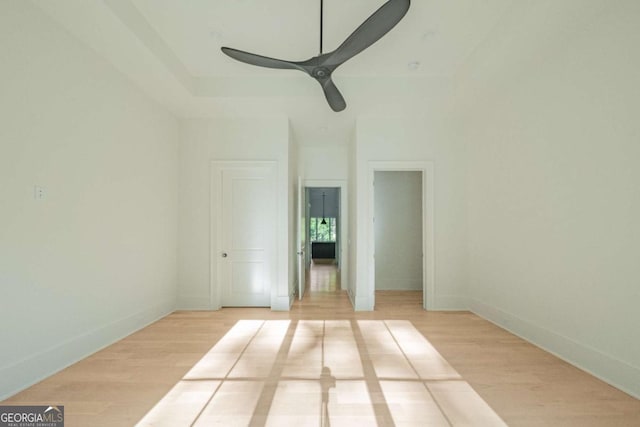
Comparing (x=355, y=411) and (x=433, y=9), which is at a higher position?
(x=433, y=9)

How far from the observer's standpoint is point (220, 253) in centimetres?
433

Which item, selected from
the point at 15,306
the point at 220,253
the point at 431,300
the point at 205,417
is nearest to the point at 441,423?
the point at 205,417

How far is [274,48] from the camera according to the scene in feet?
10.4

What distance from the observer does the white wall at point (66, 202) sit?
208 centimetres

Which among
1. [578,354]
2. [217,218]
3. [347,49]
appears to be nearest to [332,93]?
[347,49]

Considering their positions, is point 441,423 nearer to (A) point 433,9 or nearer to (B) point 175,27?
(A) point 433,9

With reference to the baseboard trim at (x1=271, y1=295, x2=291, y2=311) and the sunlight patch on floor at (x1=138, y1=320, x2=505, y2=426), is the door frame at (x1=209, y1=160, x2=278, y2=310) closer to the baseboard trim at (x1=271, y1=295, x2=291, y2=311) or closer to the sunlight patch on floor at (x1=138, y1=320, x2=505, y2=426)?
the baseboard trim at (x1=271, y1=295, x2=291, y2=311)

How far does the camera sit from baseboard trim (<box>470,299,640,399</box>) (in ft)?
6.79

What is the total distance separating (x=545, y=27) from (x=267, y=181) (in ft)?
11.3

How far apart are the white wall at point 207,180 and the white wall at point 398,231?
2200 millimetres

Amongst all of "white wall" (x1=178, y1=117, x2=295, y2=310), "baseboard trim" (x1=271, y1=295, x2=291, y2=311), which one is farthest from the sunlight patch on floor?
"white wall" (x1=178, y1=117, x2=295, y2=310)

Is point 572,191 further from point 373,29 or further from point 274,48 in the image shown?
point 274,48

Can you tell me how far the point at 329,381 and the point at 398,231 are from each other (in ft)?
13.1

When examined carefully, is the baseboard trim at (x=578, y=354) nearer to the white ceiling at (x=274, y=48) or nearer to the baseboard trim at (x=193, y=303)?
the white ceiling at (x=274, y=48)
